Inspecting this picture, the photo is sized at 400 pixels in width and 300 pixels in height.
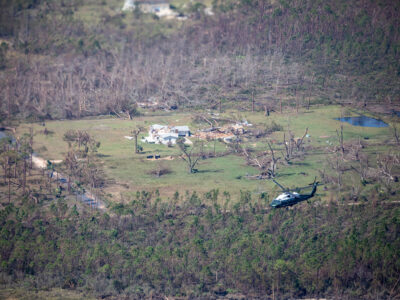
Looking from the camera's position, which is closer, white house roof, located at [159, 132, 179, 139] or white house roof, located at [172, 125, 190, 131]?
white house roof, located at [159, 132, 179, 139]

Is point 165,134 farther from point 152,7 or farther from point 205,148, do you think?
point 152,7

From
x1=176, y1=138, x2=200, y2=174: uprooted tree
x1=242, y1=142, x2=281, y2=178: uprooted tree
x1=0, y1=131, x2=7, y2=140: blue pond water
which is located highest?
x1=242, y1=142, x2=281, y2=178: uprooted tree

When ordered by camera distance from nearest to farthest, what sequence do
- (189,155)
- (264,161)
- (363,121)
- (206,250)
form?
(206,250)
(264,161)
(189,155)
(363,121)

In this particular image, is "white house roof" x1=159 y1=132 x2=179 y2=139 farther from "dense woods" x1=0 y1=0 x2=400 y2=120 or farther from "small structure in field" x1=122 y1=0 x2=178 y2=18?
"small structure in field" x1=122 y1=0 x2=178 y2=18

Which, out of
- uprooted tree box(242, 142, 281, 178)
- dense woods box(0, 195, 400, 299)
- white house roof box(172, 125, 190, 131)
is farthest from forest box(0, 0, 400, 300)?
white house roof box(172, 125, 190, 131)

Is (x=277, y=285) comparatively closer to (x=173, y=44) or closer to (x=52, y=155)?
(x=52, y=155)

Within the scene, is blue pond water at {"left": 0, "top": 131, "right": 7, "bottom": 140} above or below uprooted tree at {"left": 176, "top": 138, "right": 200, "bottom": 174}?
below

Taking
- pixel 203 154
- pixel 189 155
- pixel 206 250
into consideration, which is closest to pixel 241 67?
pixel 203 154
